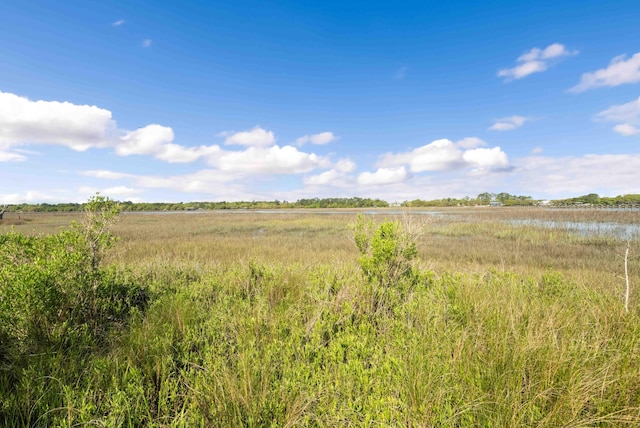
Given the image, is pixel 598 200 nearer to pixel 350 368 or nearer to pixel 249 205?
pixel 249 205

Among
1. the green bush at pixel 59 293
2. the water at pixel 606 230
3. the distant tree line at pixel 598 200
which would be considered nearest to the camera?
the green bush at pixel 59 293

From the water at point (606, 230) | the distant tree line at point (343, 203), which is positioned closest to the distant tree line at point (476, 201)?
the distant tree line at point (343, 203)

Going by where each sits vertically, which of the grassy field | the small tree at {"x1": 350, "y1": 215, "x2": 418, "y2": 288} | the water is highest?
the small tree at {"x1": 350, "y1": 215, "x2": 418, "y2": 288}

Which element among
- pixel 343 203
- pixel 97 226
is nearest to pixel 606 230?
pixel 97 226

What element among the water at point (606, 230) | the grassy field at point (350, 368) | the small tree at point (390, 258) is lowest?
the water at point (606, 230)

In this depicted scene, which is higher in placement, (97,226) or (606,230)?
(97,226)

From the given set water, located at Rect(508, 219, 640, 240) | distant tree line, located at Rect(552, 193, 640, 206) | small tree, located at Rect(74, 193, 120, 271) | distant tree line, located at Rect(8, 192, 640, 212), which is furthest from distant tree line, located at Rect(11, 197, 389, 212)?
small tree, located at Rect(74, 193, 120, 271)

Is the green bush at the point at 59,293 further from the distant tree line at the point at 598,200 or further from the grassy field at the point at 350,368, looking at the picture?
the distant tree line at the point at 598,200

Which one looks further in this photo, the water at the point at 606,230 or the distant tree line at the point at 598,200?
the distant tree line at the point at 598,200

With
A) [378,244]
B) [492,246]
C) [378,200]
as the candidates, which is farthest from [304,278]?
[378,200]

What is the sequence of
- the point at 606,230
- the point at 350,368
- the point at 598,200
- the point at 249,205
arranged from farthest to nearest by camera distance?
the point at 249,205, the point at 598,200, the point at 606,230, the point at 350,368

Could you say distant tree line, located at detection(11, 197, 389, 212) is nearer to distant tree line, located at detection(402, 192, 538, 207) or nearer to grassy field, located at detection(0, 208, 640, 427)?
distant tree line, located at detection(402, 192, 538, 207)

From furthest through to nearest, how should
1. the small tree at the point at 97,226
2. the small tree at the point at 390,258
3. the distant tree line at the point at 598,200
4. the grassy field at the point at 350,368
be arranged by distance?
the distant tree line at the point at 598,200, the small tree at the point at 390,258, the small tree at the point at 97,226, the grassy field at the point at 350,368

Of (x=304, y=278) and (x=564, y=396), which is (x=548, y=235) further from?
(x=564, y=396)
